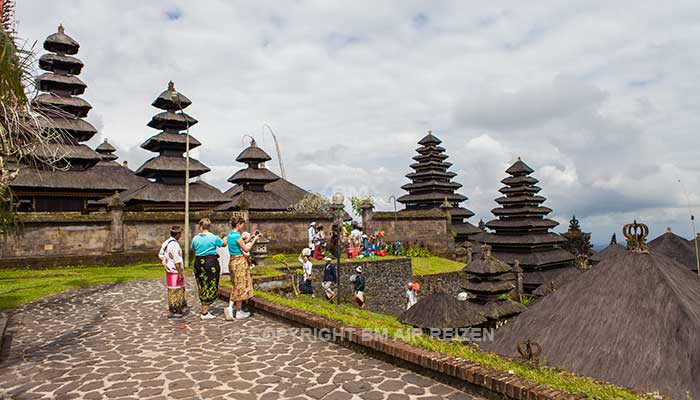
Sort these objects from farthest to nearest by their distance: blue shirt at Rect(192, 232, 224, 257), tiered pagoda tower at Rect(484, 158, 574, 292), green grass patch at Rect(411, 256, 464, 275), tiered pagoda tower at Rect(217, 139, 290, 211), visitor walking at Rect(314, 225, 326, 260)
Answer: tiered pagoda tower at Rect(217, 139, 290, 211)
tiered pagoda tower at Rect(484, 158, 574, 292)
green grass patch at Rect(411, 256, 464, 275)
visitor walking at Rect(314, 225, 326, 260)
blue shirt at Rect(192, 232, 224, 257)

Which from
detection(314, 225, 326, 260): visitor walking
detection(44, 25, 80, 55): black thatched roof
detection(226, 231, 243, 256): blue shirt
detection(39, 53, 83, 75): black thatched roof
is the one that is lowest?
detection(314, 225, 326, 260): visitor walking

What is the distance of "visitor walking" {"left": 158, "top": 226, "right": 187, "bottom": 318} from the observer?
8828mm

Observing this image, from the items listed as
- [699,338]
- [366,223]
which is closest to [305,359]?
[699,338]

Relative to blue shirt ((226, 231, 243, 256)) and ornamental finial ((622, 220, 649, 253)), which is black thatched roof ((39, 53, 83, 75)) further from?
ornamental finial ((622, 220, 649, 253))

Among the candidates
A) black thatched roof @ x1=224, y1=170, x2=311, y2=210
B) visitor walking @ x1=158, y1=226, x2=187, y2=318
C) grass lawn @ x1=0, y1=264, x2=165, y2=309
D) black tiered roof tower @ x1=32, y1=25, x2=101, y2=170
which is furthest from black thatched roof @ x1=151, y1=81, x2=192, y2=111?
visitor walking @ x1=158, y1=226, x2=187, y2=318

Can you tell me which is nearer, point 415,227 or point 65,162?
point 65,162

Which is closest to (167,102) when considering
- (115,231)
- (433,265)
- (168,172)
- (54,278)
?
(168,172)

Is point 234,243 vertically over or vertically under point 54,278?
over

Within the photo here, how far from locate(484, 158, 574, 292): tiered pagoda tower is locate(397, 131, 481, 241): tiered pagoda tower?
6.61 metres

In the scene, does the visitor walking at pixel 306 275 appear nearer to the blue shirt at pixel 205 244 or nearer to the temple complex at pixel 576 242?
the blue shirt at pixel 205 244

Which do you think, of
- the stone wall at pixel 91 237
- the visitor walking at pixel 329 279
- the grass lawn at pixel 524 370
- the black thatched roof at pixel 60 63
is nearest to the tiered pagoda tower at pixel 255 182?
the stone wall at pixel 91 237

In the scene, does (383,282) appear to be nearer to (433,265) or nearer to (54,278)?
(433,265)

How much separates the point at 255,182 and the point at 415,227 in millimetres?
12702

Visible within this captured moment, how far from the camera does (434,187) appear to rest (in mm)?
37281
